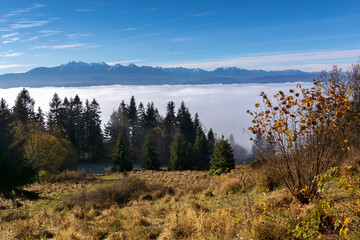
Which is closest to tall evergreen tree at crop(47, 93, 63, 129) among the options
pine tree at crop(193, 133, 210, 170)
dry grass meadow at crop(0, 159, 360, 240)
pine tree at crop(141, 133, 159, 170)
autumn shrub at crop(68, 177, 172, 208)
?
pine tree at crop(141, 133, 159, 170)

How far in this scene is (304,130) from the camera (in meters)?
3.97

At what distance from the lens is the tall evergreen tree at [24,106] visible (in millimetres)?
41781

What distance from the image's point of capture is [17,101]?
142 ft

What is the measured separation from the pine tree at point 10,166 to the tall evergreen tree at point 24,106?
3330 centimetres

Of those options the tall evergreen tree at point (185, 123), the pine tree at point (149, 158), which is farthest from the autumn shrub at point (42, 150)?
the tall evergreen tree at point (185, 123)

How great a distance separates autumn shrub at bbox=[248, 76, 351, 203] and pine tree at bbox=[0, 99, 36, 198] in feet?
41.4

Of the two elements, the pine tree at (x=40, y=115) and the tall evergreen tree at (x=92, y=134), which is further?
the tall evergreen tree at (x=92, y=134)

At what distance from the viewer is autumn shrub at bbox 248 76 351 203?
3.85 m

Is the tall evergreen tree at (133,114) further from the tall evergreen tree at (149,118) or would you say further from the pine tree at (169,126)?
the pine tree at (169,126)

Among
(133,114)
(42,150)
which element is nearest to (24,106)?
(133,114)

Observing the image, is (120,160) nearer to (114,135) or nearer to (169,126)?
(114,135)

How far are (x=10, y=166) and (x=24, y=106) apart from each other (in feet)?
132

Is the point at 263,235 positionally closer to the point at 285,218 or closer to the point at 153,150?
the point at 285,218

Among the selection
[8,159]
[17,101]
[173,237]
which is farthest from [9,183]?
[17,101]
